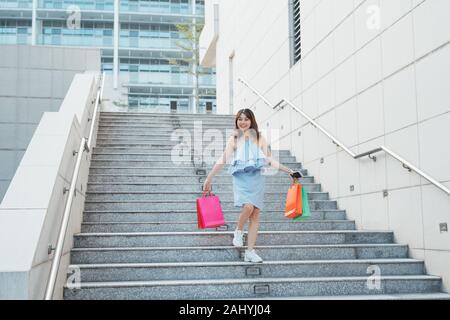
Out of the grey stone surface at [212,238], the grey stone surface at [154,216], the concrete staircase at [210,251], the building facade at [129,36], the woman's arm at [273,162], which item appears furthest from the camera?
the building facade at [129,36]

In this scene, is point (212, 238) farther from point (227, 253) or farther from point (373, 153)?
point (373, 153)

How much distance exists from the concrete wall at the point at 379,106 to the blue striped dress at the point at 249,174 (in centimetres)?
155

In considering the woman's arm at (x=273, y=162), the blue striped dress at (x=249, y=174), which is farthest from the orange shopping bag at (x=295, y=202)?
the blue striped dress at (x=249, y=174)

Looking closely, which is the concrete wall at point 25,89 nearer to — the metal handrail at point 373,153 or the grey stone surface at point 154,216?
the metal handrail at point 373,153

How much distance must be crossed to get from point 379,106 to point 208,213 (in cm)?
231

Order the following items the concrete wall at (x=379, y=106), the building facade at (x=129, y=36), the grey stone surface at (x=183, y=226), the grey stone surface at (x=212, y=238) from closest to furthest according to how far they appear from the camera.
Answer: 1. the concrete wall at (x=379, y=106)
2. the grey stone surface at (x=212, y=238)
3. the grey stone surface at (x=183, y=226)
4. the building facade at (x=129, y=36)

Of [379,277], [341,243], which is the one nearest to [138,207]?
[341,243]

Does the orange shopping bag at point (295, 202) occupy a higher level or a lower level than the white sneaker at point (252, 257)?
higher

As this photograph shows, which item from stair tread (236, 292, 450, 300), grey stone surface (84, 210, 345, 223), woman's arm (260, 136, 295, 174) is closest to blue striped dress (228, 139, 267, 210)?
woman's arm (260, 136, 295, 174)

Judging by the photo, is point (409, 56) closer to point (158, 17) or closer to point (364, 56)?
point (364, 56)

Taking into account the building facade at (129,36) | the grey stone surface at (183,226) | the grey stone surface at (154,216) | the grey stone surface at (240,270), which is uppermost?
the building facade at (129,36)

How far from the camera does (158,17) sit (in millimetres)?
40656

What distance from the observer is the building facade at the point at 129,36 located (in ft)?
130

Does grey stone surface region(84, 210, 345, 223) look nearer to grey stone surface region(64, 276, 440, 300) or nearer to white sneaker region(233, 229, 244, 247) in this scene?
white sneaker region(233, 229, 244, 247)
